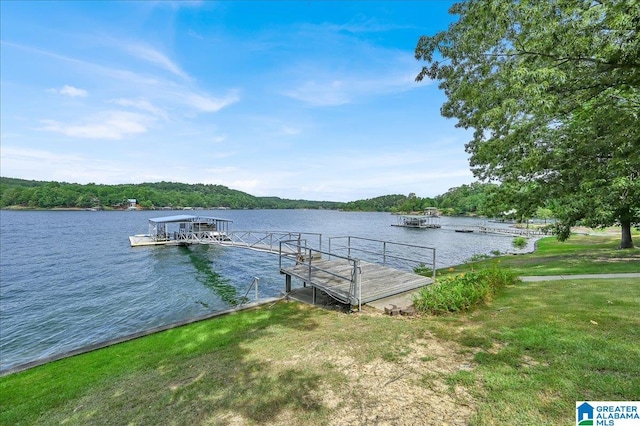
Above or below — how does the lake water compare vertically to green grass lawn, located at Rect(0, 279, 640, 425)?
below

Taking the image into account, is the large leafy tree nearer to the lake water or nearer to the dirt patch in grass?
the dirt patch in grass

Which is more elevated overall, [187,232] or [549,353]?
[549,353]

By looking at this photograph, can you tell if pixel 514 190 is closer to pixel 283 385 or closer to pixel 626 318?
pixel 626 318

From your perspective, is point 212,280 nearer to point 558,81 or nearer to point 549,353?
point 549,353

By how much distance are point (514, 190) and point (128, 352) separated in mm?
12086

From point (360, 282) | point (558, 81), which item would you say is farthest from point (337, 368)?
point (558, 81)

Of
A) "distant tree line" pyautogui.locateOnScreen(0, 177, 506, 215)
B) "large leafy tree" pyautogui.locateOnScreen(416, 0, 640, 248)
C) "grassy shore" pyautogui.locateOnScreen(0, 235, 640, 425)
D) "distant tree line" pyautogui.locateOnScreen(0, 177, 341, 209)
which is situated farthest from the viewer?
"distant tree line" pyautogui.locateOnScreen(0, 177, 506, 215)

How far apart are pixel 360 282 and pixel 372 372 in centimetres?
396

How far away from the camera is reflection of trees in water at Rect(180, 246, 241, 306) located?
14036 millimetres

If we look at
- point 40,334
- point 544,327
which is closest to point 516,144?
point 544,327

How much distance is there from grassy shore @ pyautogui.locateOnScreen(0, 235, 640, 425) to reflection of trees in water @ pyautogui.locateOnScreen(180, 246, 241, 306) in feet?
22.9

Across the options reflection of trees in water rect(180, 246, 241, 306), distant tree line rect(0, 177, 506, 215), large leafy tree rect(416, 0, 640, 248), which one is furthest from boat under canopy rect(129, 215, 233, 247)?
distant tree line rect(0, 177, 506, 215)

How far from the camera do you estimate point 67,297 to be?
48.5ft

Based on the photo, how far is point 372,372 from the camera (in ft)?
13.3
